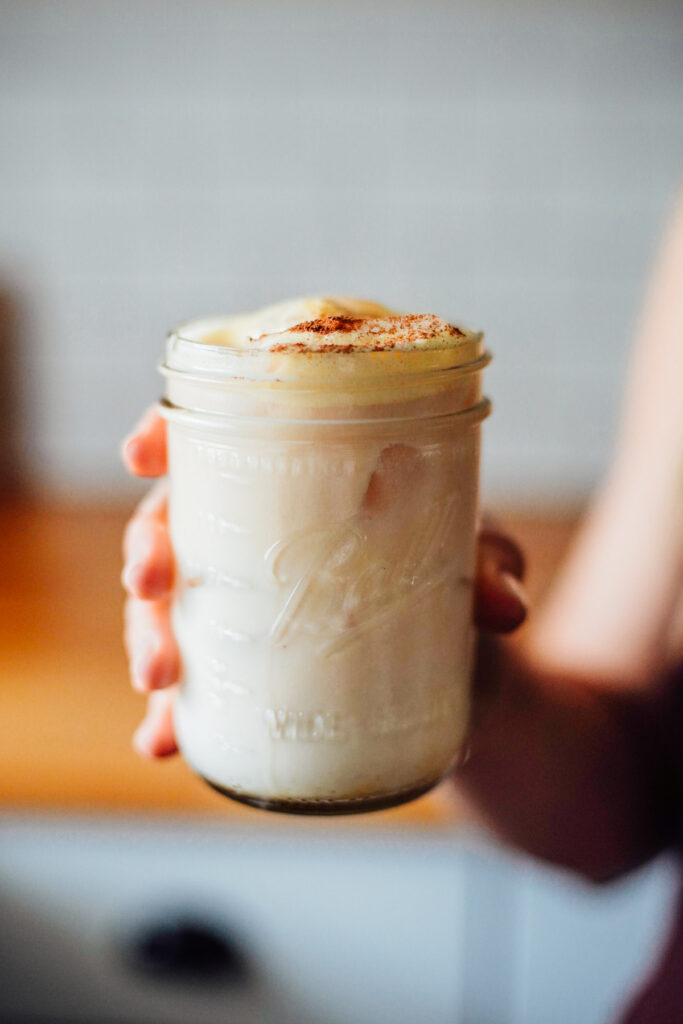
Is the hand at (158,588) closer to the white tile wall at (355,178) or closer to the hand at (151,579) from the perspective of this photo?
the hand at (151,579)

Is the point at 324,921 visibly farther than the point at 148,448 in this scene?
Yes

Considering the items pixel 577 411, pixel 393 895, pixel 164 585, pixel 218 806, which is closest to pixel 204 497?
pixel 164 585

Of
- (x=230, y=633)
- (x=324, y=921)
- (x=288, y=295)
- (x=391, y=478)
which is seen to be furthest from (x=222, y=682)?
(x=288, y=295)

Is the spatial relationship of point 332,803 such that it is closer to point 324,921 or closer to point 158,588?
point 158,588

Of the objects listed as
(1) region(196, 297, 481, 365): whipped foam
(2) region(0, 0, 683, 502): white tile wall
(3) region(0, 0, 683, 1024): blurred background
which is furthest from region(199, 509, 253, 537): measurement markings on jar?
(2) region(0, 0, 683, 502): white tile wall

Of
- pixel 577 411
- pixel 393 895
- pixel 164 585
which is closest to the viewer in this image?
pixel 164 585

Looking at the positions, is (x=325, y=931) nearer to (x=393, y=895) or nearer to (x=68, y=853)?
(x=393, y=895)
